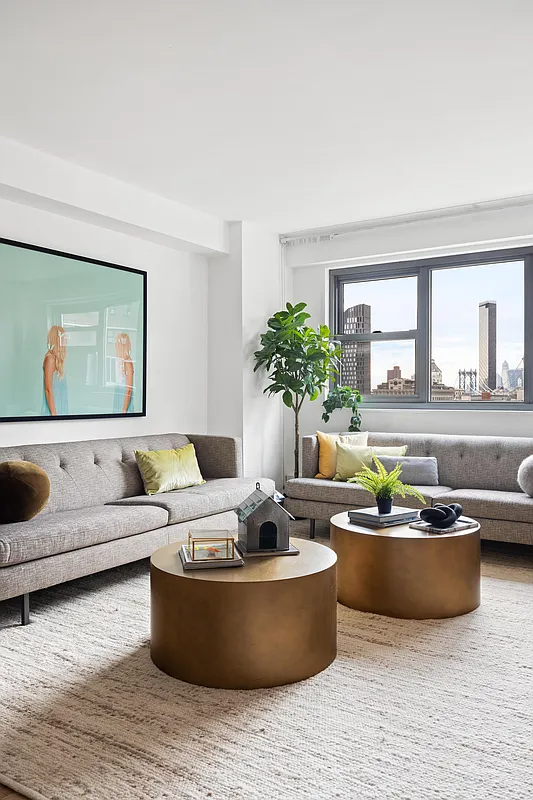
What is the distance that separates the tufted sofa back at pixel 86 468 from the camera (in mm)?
3850

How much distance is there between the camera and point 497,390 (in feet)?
18.3

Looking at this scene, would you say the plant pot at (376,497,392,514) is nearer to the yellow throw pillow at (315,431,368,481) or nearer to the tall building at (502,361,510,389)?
the yellow throw pillow at (315,431,368,481)

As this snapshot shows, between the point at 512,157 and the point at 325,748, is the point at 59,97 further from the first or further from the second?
the point at 325,748

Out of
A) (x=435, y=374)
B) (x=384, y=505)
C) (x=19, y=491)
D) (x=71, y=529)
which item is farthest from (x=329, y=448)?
(x=19, y=491)

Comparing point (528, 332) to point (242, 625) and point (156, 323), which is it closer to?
point (156, 323)

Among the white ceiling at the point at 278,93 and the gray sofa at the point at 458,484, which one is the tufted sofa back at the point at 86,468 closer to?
the gray sofa at the point at 458,484

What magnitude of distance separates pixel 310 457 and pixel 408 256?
207 cm

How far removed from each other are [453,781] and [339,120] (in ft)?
10.7

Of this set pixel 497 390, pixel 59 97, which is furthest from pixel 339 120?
pixel 497 390

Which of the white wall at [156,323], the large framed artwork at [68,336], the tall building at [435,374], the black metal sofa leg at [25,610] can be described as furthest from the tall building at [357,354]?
the black metal sofa leg at [25,610]

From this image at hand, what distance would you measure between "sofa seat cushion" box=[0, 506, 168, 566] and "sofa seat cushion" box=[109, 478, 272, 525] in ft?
0.40

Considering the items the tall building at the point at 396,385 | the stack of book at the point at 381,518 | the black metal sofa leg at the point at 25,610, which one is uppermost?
the tall building at the point at 396,385

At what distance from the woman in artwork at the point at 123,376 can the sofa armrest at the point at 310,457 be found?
1448mm

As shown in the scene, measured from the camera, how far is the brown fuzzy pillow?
3256mm
